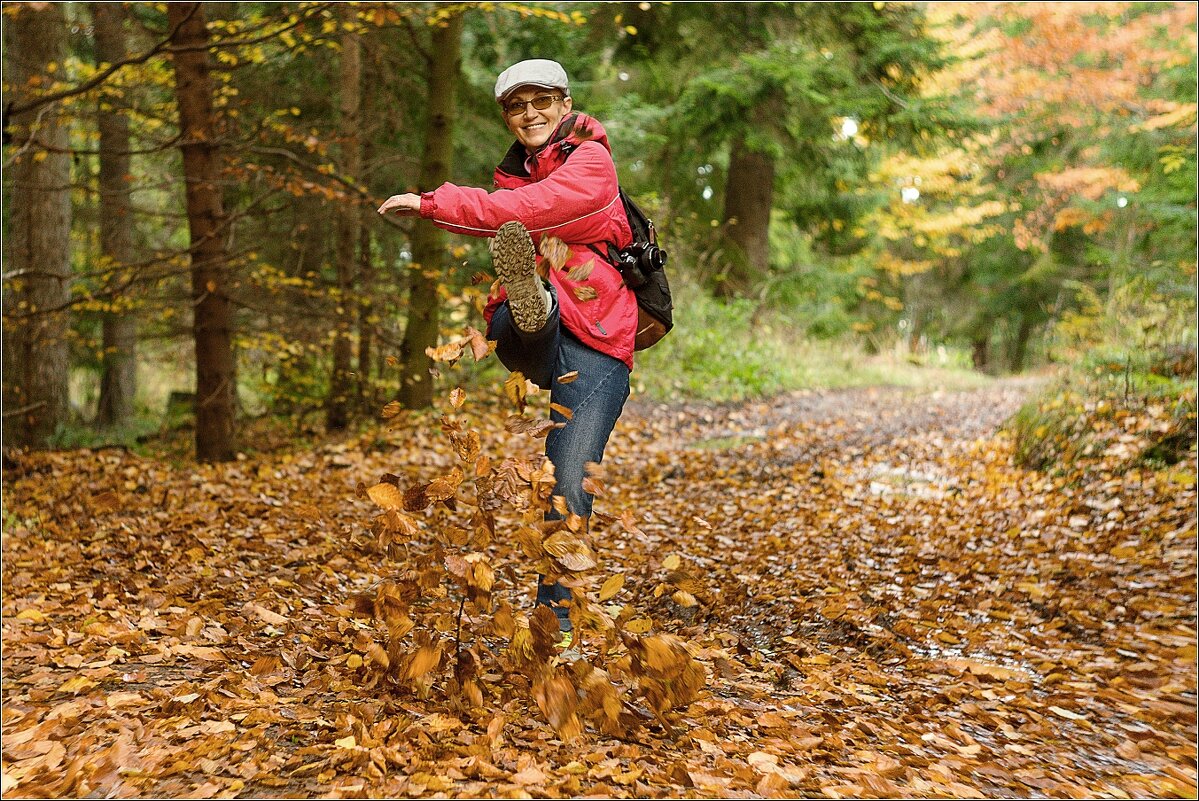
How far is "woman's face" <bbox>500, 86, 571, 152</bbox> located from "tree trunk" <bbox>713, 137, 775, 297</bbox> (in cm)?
1171

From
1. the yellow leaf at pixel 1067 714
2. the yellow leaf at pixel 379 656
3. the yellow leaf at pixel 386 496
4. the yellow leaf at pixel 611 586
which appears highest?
the yellow leaf at pixel 386 496

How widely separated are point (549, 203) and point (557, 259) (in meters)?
0.24

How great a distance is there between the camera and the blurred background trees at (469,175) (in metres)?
8.02

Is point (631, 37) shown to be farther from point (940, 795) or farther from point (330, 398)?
point (940, 795)

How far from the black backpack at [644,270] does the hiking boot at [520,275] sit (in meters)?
0.38

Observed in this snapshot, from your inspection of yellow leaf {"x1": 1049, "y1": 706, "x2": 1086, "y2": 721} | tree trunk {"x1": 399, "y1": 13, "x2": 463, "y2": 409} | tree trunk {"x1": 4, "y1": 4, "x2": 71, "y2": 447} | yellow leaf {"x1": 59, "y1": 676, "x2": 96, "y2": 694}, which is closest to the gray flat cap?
yellow leaf {"x1": 59, "y1": 676, "x2": 96, "y2": 694}

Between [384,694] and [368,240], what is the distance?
781cm

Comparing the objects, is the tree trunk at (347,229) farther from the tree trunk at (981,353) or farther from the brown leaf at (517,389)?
the tree trunk at (981,353)

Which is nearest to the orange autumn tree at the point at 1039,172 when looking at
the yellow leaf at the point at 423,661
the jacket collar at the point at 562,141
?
the jacket collar at the point at 562,141

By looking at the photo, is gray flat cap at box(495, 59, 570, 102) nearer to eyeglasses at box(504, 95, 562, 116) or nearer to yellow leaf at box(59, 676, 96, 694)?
eyeglasses at box(504, 95, 562, 116)

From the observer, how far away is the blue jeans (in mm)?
3193

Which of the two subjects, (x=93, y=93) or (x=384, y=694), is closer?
(x=384, y=694)

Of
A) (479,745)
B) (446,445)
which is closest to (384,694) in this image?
(479,745)

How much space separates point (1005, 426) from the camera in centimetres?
879
